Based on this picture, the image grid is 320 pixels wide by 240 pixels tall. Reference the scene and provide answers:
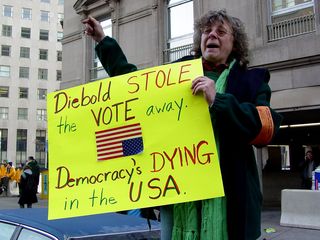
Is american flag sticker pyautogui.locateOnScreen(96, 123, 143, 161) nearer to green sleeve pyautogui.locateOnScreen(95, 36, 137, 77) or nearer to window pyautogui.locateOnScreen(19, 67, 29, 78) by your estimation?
green sleeve pyautogui.locateOnScreen(95, 36, 137, 77)

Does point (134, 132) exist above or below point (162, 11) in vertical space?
below

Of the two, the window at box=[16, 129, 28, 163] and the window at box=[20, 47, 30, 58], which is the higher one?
the window at box=[20, 47, 30, 58]

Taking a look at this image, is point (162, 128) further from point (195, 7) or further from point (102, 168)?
point (195, 7)

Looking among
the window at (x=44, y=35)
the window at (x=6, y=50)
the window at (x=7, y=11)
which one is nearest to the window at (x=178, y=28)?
the window at (x=6, y=50)

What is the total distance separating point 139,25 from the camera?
18312 mm

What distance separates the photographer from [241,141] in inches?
81.4

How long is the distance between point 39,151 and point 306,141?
54.4 m

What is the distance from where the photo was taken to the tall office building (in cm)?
6681

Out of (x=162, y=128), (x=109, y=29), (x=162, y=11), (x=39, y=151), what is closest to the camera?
(x=162, y=128)

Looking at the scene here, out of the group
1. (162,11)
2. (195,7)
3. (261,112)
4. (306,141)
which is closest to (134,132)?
(261,112)

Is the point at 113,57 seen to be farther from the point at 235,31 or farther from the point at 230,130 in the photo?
the point at 230,130

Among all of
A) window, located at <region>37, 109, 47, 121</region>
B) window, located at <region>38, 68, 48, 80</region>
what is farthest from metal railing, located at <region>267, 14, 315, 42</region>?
window, located at <region>38, 68, 48, 80</region>

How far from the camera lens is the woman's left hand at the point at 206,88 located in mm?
1973

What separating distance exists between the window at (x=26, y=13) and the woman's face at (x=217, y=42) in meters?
73.2
